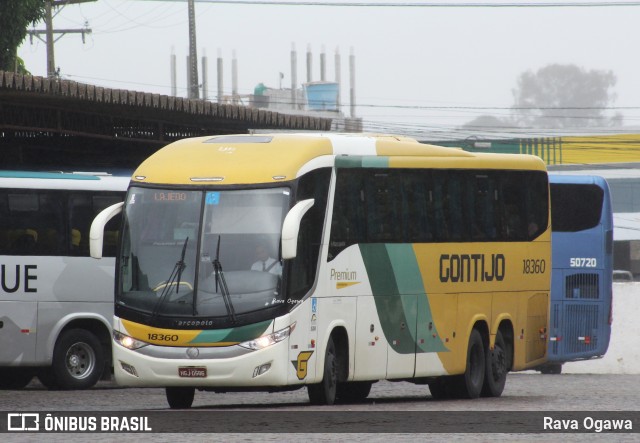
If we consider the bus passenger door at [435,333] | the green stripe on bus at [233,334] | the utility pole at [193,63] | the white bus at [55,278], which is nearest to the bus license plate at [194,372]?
the green stripe on bus at [233,334]

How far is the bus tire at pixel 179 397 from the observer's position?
17.6 metres

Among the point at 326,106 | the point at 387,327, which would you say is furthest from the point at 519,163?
the point at 326,106

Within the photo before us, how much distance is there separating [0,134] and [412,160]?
12442 millimetres

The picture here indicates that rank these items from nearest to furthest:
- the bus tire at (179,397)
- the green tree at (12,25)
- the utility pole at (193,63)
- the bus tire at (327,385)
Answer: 1. the bus tire at (327,385)
2. the bus tire at (179,397)
3. the utility pole at (193,63)
4. the green tree at (12,25)

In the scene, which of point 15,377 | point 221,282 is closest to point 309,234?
point 221,282

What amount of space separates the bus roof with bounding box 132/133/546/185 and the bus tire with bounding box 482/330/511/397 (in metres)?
3.38

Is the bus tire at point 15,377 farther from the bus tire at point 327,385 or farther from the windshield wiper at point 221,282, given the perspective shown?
the windshield wiper at point 221,282

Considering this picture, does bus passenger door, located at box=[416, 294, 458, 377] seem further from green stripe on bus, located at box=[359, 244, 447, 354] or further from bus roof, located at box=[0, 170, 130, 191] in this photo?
bus roof, located at box=[0, 170, 130, 191]

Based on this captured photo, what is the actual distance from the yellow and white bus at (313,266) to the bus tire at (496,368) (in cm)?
4

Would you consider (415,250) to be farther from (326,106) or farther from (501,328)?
(326,106)

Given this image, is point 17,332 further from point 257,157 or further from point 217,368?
point 217,368

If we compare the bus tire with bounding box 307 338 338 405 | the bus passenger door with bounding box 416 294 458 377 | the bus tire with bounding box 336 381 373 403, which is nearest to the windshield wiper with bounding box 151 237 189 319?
the bus tire with bounding box 307 338 338 405

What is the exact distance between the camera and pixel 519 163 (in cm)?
2161

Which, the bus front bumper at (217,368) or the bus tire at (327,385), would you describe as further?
the bus tire at (327,385)
